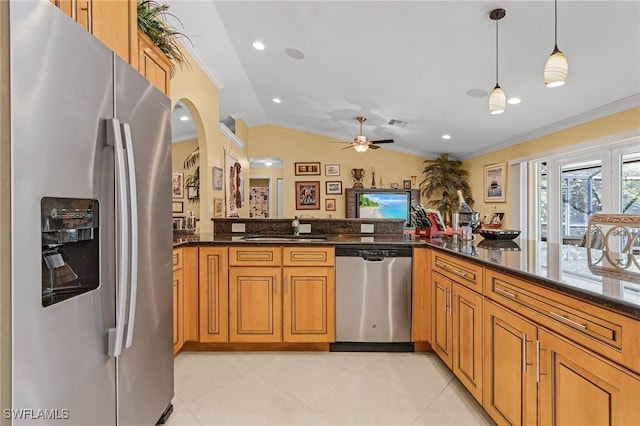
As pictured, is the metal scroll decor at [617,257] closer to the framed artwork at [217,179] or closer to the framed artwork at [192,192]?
the framed artwork at [217,179]

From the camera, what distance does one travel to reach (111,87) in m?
1.14

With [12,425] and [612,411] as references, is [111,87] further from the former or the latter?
[612,411]

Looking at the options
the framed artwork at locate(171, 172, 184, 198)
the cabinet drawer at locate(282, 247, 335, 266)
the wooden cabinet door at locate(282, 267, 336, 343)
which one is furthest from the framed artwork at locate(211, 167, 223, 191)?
the wooden cabinet door at locate(282, 267, 336, 343)

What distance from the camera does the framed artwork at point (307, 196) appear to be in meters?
7.90

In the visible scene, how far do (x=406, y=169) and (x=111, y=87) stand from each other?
24.6ft

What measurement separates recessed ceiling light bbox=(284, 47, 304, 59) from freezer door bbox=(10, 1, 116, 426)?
303 centimetres

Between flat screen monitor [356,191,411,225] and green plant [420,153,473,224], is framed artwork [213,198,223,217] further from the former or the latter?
green plant [420,153,473,224]

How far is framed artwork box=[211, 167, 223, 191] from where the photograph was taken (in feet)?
14.9

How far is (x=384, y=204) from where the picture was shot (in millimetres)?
7875

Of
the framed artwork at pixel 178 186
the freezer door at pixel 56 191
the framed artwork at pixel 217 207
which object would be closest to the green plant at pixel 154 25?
the freezer door at pixel 56 191

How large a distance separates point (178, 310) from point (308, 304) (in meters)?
1.02

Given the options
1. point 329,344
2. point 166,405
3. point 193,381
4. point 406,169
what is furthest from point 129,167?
point 406,169

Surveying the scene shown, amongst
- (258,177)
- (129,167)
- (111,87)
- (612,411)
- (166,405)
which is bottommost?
(166,405)

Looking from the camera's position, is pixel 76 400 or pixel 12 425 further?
pixel 76 400
